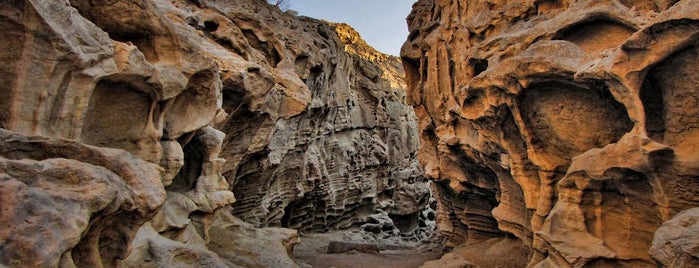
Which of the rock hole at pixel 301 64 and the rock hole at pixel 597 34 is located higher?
the rock hole at pixel 301 64

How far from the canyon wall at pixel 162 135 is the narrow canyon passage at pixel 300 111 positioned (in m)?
0.03

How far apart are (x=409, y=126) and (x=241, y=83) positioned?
67.7ft

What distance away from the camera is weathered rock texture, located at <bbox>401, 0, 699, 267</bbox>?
22.8 ft

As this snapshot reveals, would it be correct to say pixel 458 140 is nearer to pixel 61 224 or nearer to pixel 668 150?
pixel 668 150

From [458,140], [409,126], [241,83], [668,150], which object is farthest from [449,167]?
[409,126]

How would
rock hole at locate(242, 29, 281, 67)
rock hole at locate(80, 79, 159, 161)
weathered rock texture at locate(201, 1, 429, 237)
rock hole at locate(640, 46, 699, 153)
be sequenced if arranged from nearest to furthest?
rock hole at locate(640, 46, 699, 153)
rock hole at locate(80, 79, 159, 161)
weathered rock texture at locate(201, 1, 429, 237)
rock hole at locate(242, 29, 281, 67)

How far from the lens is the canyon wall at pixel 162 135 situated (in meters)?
4.27

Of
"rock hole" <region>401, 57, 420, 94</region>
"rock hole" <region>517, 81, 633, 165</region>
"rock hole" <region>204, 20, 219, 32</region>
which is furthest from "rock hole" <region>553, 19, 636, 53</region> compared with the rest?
"rock hole" <region>204, 20, 219, 32</region>

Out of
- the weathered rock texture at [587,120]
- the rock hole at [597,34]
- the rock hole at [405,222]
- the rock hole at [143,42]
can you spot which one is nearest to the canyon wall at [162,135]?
the rock hole at [143,42]

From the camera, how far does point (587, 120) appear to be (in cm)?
883

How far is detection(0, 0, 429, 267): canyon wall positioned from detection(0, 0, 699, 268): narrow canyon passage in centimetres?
3

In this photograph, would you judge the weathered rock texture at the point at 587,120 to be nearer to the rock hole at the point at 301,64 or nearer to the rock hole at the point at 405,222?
the rock hole at the point at 301,64

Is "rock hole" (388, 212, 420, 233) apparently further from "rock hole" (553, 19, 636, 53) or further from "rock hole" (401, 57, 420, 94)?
"rock hole" (553, 19, 636, 53)

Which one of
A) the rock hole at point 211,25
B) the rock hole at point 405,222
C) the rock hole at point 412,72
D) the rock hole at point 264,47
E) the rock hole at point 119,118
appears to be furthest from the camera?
the rock hole at point 405,222
